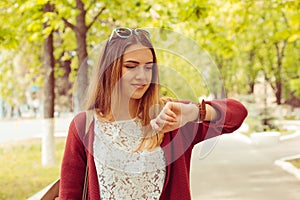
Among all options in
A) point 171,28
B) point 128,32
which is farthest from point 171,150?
point 171,28

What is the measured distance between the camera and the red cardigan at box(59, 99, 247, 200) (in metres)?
1.69

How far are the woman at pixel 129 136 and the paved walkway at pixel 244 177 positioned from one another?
3675 mm

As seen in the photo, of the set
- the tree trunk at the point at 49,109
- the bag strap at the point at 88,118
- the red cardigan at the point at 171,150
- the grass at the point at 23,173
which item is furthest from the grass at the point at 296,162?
the bag strap at the point at 88,118

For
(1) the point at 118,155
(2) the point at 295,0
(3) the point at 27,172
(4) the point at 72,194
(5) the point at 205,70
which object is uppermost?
(2) the point at 295,0

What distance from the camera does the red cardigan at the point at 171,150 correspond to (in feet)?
5.54

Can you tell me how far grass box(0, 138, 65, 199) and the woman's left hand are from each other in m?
7.23

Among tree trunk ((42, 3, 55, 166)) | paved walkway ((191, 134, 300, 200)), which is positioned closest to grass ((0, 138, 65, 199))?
tree trunk ((42, 3, 55, 166))

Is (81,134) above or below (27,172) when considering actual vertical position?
above

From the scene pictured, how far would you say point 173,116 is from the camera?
4.76 feet

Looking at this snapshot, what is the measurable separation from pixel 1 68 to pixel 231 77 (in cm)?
2058

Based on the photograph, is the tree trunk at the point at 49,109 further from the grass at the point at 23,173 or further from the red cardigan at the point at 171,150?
the red cardigan at the point at 171,150

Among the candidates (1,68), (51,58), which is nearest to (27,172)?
(51,58)

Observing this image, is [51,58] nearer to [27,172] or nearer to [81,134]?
[27,172]

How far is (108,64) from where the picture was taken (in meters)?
1.64
